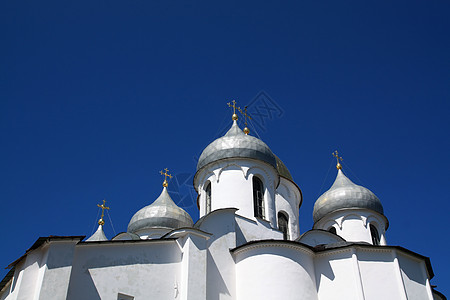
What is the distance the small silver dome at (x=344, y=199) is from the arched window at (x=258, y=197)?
4.97 meters

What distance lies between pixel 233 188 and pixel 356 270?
4.72 m

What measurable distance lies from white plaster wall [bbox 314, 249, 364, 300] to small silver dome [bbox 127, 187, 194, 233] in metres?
8.65

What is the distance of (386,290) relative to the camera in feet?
41.4

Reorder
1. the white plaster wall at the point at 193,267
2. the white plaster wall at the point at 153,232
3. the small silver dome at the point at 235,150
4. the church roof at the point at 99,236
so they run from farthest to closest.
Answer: the white plaster wall at the point at 153,232 → the church roof at the point at 99,236 → the small silver dome at the point at 235,150 → the white plaster wall at the point at 193,267

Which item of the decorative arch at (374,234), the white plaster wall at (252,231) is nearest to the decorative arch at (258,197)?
the white plaster wall at (252,231)

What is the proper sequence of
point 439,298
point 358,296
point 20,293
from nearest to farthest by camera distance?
point 20,293, point 358,296, point 439,298

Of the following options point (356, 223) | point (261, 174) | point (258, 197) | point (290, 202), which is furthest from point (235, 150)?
point (356, 223)

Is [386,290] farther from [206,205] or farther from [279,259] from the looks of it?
[206,205]

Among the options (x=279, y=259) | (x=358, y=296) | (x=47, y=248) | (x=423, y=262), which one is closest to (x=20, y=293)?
(x=47, y=248)

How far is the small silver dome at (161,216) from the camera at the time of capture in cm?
2077

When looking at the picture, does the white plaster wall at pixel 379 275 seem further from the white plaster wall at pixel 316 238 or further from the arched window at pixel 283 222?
the arched window at pixel 283 222

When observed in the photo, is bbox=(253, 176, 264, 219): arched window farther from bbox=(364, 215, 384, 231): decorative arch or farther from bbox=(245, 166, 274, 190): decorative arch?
bbox=(364, 215, 384, 231): decorative arch

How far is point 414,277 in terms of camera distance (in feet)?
43.3

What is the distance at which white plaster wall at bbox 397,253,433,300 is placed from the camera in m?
12.8
